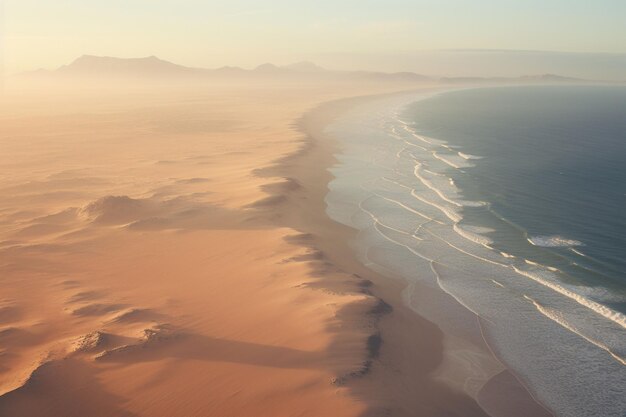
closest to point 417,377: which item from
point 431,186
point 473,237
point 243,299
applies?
point 243,299

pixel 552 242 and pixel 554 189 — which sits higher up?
pixel 552 242

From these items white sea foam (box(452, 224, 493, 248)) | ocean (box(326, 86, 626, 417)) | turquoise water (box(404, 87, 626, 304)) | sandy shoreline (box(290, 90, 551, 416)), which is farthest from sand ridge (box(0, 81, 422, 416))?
turquoise water (box(404, 87, 626, 304))

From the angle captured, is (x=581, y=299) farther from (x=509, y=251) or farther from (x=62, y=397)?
(x=62, y=397)

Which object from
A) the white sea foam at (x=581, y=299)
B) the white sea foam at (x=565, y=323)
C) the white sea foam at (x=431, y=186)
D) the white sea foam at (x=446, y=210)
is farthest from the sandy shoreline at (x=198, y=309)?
the white sea foam at (x=431, y=186)

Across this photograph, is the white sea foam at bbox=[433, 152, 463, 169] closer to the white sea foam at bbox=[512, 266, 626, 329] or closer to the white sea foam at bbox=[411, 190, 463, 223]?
the white sea foam at bbox=[411, 190, 463, 223]

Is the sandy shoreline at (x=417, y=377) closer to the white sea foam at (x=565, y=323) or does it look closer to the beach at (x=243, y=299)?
the beach at (x=243, y=299)
